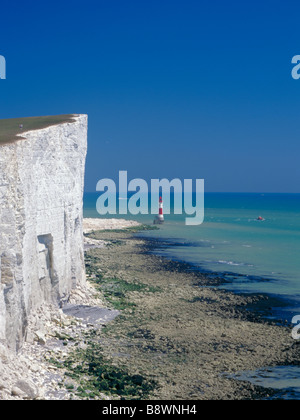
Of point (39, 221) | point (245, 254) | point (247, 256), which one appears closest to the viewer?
point (39, 221)

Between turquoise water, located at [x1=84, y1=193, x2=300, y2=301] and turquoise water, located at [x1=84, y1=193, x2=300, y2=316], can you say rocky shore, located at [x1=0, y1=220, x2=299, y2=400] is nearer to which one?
turquoise water, located at [x1=84, y1=193, x2=300, y2=316]

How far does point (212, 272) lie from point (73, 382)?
19201 mm

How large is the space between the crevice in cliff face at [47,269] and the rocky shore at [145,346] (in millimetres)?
668

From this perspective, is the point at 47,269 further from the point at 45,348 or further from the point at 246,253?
the point at 246,253

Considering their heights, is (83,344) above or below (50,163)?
below

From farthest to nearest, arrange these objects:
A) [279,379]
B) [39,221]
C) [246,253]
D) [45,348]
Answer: [246,253] → [39,221] → [45,348] → [279,379]

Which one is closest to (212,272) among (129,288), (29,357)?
(129,288)

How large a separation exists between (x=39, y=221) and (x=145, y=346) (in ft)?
18.8

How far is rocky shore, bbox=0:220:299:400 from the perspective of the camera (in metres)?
11.9

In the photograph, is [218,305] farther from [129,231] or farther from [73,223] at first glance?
[129,231]

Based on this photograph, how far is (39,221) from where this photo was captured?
640 inches

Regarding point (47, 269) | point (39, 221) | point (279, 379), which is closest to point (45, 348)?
point (47, 269)

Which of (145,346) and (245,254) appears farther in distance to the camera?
(245,254)

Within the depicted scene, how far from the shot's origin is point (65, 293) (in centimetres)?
1864
